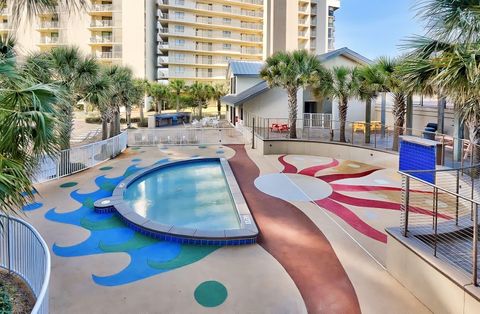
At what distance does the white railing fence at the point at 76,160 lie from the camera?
43.8 feet

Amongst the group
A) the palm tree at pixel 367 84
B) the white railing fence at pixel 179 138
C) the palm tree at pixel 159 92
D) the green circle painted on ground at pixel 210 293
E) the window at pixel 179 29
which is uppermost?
the window at pixel 179 29

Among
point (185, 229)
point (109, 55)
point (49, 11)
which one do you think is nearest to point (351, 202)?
point (185, 229)

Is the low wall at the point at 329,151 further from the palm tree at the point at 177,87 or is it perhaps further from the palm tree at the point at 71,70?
the palm tree at the point at 177,87

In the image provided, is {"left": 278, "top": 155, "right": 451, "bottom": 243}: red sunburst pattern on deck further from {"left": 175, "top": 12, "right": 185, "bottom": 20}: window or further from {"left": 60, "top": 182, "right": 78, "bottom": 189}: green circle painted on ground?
{"left": 175, "top": 12, "right": 185, "bottom": 20}: window

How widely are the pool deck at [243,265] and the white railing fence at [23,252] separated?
1.76ft

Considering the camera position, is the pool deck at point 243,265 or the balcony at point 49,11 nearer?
the balcony at point 49,11

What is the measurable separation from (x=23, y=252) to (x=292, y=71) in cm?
1644

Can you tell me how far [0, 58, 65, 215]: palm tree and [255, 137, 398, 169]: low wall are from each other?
14047 mm

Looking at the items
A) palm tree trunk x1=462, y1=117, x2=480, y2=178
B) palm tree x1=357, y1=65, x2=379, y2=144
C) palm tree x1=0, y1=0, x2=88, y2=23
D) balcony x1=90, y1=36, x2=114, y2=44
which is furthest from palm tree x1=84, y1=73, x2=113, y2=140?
balcony x1=90, y1=36, x2=114, y2=44

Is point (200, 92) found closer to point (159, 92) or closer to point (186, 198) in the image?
point (159, 92)

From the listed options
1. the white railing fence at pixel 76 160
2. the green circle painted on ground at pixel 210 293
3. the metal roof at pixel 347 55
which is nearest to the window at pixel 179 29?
the metal roof at pixel 347 55

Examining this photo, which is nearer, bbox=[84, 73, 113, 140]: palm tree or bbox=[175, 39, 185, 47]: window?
bbox=[84, 73, 113, 140]: palm tree

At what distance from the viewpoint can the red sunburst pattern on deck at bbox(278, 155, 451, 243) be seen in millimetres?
8812

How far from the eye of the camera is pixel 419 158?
11.1 metres
